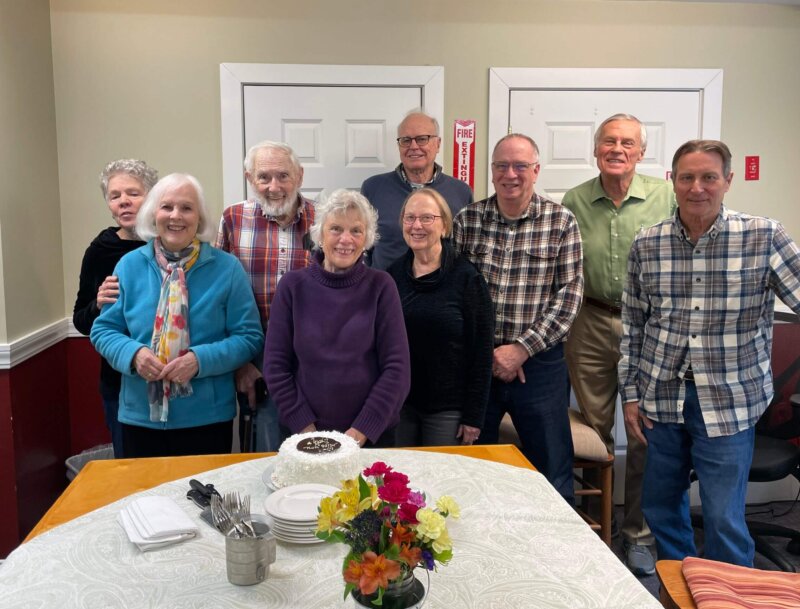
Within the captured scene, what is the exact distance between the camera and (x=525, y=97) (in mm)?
3270

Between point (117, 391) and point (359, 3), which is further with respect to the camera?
point (359, 3)

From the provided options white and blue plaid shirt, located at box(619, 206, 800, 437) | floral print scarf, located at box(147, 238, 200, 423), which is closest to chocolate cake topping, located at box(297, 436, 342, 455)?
floral print scarf, located at box(147, 238, 200, 423)

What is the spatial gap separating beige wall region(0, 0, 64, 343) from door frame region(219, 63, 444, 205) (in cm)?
78

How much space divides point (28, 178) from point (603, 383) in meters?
2.60

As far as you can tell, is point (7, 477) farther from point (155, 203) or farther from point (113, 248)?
point (155, 203)

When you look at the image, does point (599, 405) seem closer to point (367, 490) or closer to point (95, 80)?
point (367, 490)

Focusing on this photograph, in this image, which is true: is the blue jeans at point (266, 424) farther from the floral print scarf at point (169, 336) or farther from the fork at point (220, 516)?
the fork at point (220, 516)

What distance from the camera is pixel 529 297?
7.82ft

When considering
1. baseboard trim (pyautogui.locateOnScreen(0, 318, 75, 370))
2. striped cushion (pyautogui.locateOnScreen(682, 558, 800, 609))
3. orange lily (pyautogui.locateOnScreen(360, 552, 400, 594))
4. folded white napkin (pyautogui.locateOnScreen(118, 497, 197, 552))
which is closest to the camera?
orange lily (pyautogui.locateOnScreen(360, 552, 400, 594))

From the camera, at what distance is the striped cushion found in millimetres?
1375

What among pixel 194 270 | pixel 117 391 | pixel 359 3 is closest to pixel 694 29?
pixel 359 3

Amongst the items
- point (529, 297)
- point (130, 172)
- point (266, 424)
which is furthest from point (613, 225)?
point (130, 172)

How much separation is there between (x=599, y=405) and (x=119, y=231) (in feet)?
6.74

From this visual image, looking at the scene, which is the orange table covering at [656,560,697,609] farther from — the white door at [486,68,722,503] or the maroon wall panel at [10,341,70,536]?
the maroon wall panel at [10,341,70,536]
